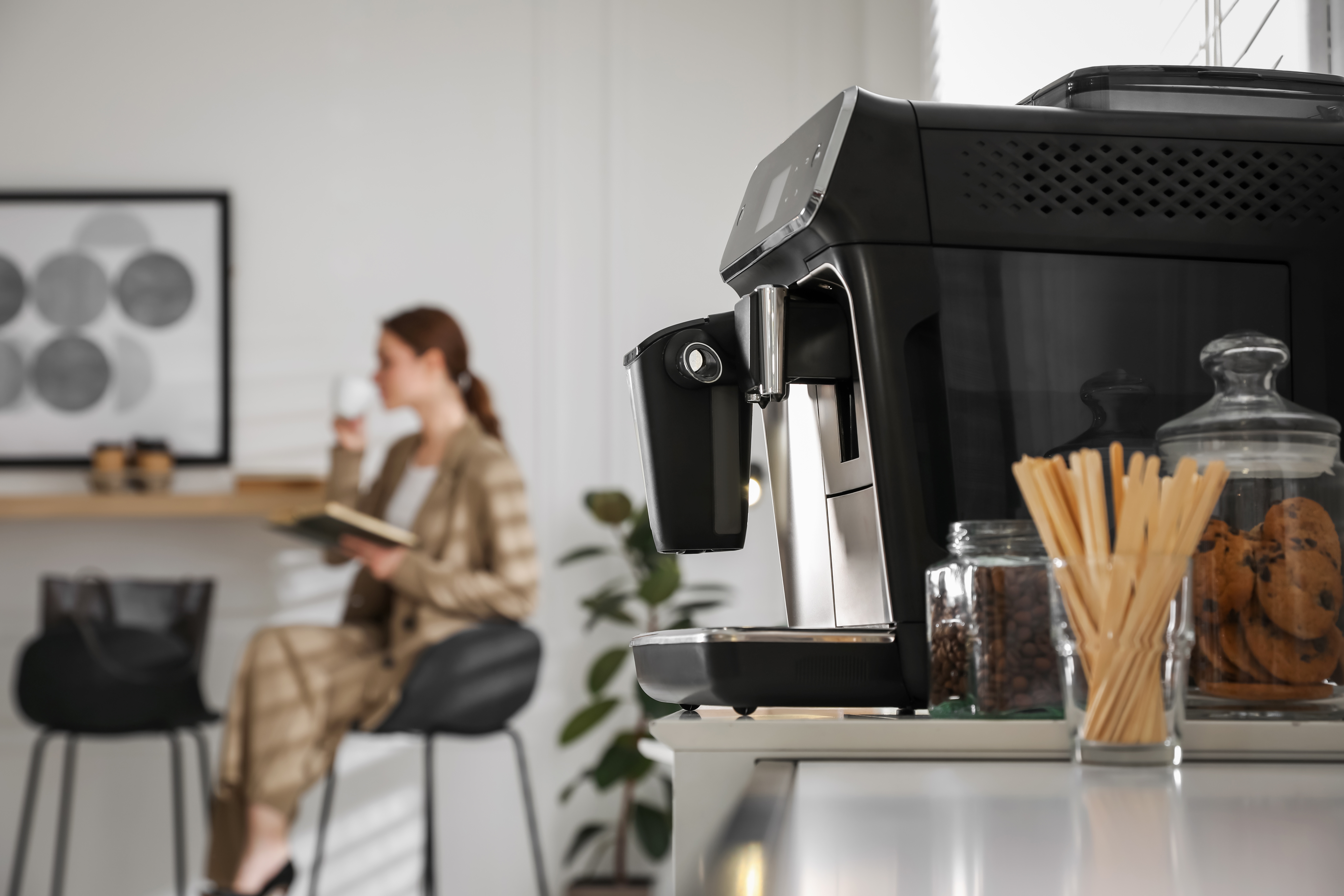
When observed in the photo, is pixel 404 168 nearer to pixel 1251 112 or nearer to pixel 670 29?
pixel 670 29

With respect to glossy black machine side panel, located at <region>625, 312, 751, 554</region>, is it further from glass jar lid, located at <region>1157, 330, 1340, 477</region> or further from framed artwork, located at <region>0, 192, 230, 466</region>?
framed artwork, located at <region>0, 192, 230, 466</region>

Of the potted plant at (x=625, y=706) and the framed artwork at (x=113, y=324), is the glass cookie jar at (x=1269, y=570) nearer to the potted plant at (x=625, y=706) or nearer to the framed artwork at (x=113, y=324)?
the potted plant at (x=625, y=706)

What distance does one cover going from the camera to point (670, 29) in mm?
3359

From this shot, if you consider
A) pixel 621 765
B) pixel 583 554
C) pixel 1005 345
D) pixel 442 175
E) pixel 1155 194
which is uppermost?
pixel 442 175

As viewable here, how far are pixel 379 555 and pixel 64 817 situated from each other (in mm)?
1113

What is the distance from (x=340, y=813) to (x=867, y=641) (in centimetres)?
276

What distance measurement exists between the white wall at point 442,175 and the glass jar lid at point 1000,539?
2545 millimetres

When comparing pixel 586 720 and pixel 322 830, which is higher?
pixel 586 720

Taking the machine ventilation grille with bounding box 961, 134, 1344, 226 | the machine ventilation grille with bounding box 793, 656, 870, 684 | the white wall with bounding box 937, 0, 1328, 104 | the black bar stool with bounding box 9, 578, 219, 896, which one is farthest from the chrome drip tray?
the black bar stool with bounding box 9, 578, 219, 896

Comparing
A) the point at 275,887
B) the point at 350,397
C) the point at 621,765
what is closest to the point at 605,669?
the point at 621,765

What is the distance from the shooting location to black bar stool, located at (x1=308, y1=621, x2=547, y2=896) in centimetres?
257

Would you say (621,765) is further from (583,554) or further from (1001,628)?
(1001,628)

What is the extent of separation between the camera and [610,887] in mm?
2895

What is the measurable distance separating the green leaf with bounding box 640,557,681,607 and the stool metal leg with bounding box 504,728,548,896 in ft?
1.50
